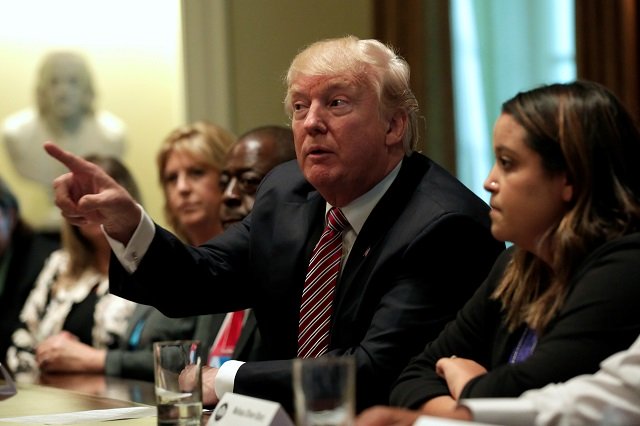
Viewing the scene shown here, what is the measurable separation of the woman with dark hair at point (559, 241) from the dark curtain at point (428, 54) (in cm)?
388

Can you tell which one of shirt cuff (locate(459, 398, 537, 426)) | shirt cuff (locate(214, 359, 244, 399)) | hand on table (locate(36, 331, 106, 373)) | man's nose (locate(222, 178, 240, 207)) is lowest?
hand on table (locate(36, 331, 106, 373))

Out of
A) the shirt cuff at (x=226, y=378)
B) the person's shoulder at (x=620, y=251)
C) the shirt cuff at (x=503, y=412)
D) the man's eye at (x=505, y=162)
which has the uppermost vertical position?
the man's eye at (x=505, y=162)

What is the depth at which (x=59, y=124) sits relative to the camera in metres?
6.25

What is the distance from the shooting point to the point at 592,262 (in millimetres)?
1999

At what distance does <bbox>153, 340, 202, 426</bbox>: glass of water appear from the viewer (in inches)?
78.9

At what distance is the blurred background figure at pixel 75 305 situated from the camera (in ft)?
15.3

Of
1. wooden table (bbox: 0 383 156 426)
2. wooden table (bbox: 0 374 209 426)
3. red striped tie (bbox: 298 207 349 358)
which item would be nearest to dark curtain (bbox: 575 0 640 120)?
red striped tie (bbox: 298 207 349 358)

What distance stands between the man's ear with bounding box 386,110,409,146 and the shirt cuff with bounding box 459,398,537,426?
1277mm

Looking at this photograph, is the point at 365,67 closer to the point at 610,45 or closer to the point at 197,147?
the point at 197,147

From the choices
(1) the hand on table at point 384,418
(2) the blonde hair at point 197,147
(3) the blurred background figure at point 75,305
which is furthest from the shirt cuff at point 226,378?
(2) the blonde hair at point 197,147

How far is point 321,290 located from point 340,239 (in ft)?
0.48

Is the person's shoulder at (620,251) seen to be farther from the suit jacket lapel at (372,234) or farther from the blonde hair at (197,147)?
the blonde hair at (197,147)

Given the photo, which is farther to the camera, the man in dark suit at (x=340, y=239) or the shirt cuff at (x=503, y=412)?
the man in dark suit at (x=340, y=239)

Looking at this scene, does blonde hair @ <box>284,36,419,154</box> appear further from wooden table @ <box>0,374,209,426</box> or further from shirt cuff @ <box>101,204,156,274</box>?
wooden table @ <box>0,374,209,426</box>
